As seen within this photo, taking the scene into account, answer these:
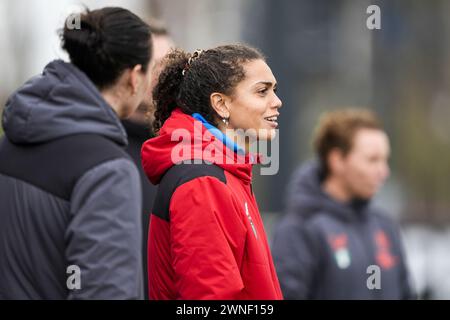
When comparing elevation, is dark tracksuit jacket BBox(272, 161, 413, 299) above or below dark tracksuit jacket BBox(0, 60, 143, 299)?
below

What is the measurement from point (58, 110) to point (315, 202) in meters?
2.45

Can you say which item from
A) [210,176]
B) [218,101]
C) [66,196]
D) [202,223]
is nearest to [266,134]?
[218,101]

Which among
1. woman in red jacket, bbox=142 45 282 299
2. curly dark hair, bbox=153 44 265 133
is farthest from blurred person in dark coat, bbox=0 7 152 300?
curly dark hair, bbox=153 44 265 133

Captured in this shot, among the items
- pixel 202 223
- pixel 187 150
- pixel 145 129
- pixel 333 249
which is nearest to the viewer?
pixel 202 223

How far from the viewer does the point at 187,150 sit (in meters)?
2.85

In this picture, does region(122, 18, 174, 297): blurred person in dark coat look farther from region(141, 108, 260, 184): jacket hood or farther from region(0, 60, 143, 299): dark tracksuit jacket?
region(141, 108, 260, 184): jacket hood

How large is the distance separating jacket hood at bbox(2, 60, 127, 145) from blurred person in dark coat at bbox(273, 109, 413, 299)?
2.01 m

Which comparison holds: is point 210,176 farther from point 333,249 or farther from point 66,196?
point 333,249

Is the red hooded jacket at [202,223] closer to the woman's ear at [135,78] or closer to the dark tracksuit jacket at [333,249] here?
the woman's ear at [135,78]

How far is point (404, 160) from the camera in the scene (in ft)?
39.2

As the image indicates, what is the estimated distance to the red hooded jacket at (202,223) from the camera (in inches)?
106

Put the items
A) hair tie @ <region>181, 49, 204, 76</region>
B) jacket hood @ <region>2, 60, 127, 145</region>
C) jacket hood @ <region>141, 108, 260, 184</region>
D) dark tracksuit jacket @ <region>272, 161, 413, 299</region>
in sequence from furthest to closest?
dark tracksuit jacket @ <region>272, 161, 413, 299</region>
jacket hood @ <region>2, 60, 127, 145</region>
hair tie @ <region>181, 49, 204, 76</region>
jacket hood @ <region>141, 108, 260, 184</region>

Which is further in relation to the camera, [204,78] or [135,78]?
[135,78]

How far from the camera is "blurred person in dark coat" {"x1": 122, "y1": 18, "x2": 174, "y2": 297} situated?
12.9 feet
